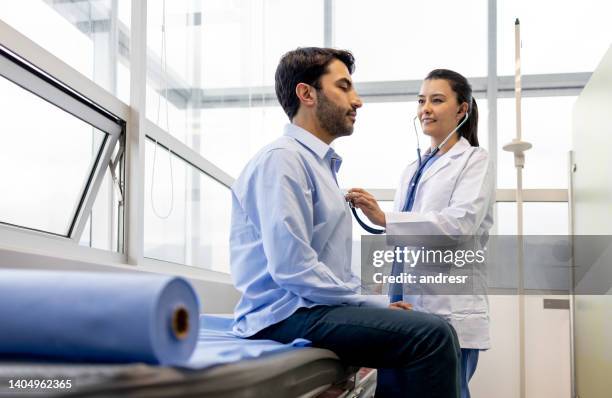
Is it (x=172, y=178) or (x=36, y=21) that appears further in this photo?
(x=172, y=178)

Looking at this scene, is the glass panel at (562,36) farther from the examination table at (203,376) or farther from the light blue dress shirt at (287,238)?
the examination table at (203,376)

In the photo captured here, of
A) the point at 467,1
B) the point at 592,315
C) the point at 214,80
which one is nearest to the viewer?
the point at 592,315

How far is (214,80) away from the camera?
3951 mm

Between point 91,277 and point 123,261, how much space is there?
1701mm

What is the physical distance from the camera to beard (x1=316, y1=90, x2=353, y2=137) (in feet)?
6.09

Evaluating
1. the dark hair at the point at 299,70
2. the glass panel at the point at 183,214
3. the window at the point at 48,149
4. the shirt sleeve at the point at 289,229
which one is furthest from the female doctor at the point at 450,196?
the glass panel at the point at 183,214

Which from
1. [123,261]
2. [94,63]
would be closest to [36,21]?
[94,63]

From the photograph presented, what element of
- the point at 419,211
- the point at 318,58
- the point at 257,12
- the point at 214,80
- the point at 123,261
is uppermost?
the point at 257,12

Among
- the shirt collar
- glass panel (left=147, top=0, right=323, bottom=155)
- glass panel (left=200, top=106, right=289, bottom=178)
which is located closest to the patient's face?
the shirt collar

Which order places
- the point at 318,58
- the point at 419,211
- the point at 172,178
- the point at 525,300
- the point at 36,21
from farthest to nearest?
the point at 525,300
the point at 172,178
the point at 419,211
the point at 36,21
the point at 318,58

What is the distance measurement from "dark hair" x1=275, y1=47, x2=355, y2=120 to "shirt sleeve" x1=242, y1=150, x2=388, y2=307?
1.42 ft

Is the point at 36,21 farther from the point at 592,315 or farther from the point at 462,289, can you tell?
the point at 592,315

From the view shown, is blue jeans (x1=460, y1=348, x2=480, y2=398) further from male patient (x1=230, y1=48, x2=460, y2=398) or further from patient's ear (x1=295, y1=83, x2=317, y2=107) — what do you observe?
patient's ear (x1=295, y1=83, x2=317, y2=107)

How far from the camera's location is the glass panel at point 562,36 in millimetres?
4188
